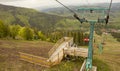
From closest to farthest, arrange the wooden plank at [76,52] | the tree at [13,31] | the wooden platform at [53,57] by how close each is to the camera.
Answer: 1. the wooden platform at [53,57]
2. the wooden plank at [76,52]
3. the tree at [13,31]

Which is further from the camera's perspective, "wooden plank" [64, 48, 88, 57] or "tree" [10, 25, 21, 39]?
"tree" [10, 25, 21, 39]

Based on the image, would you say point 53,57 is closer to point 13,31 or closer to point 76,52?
point 76,52

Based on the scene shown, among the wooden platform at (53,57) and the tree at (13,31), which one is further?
the tree at (13,31)

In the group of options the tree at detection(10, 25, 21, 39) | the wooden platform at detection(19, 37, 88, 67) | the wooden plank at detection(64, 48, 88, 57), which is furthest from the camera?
the tree at detection(10, 25, 21, 39)

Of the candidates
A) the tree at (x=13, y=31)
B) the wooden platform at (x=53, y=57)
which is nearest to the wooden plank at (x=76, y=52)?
the wooden platform at (x=53, y=57)

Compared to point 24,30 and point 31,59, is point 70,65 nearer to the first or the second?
point 31,59

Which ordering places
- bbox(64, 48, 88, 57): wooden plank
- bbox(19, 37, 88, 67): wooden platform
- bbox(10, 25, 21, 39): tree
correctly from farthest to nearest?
bbox(10, 25, 21, 39): tree < bbox(64, 48, 88, 57): wooden plank < bbox(19, 37, 88, 67): wooden platform

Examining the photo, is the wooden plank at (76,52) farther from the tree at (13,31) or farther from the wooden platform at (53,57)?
the tree at (13,31)

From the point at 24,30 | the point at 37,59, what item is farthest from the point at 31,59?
the point at 24,30

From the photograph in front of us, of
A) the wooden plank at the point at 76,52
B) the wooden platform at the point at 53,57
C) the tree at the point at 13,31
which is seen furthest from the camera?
the tree at the point at 13,31

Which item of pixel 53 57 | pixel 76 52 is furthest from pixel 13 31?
pixel 53 57

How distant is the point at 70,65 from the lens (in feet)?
93.8

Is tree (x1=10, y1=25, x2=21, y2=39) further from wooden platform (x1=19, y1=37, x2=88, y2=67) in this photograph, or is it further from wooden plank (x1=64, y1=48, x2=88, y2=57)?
wooden plank (x1=64, y1=48, x2=88, y2=57)

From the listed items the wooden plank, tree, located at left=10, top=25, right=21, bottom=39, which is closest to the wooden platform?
the wooden plank
